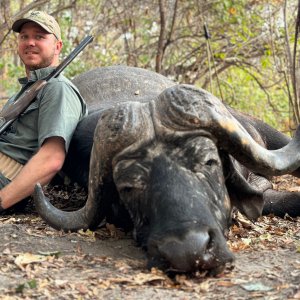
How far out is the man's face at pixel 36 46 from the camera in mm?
5633

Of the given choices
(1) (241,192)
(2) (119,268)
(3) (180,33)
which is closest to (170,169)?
(2) (119,268)

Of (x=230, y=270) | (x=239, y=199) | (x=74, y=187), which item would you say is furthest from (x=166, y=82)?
(x=230, y=270)

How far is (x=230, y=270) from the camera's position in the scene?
3.42 m

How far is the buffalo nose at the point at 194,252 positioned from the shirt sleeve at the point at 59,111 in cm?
190

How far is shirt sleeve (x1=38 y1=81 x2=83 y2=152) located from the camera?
4957 mm

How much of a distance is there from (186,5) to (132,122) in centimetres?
710

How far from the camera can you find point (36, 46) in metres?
5.64

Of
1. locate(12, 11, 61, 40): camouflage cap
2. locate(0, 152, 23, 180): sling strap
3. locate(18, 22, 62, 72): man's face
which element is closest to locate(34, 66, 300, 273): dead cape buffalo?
locate(0, 152, 23, 180): sling strap

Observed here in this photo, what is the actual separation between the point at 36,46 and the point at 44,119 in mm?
865

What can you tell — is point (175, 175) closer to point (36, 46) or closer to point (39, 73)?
point (39, 73)

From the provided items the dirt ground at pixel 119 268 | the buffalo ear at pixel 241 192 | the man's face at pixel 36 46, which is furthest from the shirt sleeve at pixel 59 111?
the buffalo ear at pixel 241 192

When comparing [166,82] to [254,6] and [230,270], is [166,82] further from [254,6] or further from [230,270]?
[254,6]

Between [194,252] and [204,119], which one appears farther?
[204,119]

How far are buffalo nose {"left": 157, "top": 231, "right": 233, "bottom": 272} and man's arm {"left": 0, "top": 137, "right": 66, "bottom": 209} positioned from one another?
185 cm
